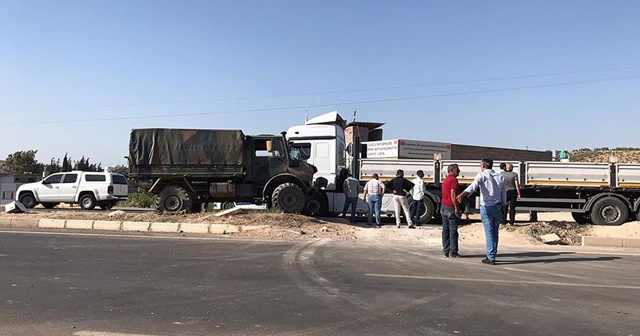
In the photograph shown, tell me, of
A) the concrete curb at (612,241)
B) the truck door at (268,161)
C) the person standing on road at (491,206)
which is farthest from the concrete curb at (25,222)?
the concrete curb at (612,241)

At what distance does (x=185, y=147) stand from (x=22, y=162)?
50674 mm

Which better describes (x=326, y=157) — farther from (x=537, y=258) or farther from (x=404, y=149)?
(x=404, y=149)

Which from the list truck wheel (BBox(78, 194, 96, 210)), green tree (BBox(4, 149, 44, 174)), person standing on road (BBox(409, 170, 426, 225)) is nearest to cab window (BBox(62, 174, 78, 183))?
truck wheel (BBox(78, 194, 96, 210))

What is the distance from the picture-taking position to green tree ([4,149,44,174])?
5475 centimetres

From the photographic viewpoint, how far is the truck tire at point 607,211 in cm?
1460

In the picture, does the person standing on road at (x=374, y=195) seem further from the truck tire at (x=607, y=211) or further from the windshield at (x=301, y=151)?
the truck tire at (x=607, y=211)

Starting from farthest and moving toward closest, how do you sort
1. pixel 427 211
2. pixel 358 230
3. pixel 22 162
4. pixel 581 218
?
pixel 22 162 → pixel 581 218 → pixel 427 211 → pixel 358 230

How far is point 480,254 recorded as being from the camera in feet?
30.9

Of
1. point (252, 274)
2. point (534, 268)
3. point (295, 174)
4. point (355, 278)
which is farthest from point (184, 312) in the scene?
point (295, 174)

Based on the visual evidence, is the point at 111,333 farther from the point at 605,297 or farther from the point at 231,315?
the point at 605,297

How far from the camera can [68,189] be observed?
20.8m

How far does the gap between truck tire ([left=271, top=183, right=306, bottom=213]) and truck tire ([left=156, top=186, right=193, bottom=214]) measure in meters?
2.64

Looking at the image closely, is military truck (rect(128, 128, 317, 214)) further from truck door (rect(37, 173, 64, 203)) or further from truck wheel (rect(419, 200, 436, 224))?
truck door (rect(37, 173, 64, 203))

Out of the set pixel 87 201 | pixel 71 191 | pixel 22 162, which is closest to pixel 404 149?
pixel 87 201
